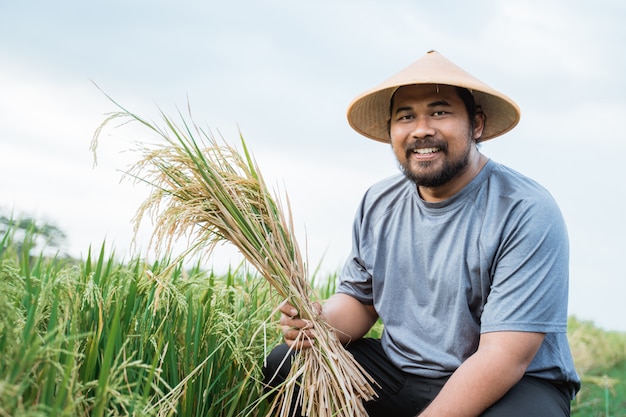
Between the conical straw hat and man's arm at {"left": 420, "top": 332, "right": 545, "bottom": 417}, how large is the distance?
1.02 metres

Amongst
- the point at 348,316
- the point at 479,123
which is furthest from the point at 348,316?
the point at 479,123

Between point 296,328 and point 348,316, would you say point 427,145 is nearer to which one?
point 348,316

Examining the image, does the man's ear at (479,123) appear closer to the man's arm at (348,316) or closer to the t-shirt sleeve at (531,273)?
the t-shirt sleeve at (531,273)

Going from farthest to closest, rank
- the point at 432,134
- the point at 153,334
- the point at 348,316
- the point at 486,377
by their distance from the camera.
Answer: the point at 348,316 → the point at 432,134 → the point at 153,334 → the point at 486,377

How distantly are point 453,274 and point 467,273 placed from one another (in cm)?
6

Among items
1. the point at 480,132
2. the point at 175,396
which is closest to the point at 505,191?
the point at 480,132

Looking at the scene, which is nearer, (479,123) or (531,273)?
(531,273)

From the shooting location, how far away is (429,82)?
2.63 m

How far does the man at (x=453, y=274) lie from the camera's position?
7.80 feet

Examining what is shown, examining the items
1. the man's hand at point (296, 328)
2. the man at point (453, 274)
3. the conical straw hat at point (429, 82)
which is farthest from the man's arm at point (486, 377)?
the conical straw hat at point (429, 82)

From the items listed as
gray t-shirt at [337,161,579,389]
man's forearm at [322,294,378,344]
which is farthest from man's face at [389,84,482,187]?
man's forearm at [322,294,378,344]

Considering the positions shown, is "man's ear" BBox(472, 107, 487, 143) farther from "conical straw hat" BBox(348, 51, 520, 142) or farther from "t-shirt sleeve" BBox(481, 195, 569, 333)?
"t-shirt sleeve" BBox(481, 195, 569, 333)

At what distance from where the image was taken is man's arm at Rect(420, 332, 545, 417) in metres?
2.31

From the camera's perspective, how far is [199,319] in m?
2.53
